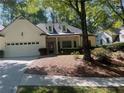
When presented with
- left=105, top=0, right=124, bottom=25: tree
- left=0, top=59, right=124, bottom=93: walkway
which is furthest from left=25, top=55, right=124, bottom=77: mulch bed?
left=105, top=0, right=124, bottom=25: tree

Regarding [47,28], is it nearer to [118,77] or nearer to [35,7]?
[35,7]

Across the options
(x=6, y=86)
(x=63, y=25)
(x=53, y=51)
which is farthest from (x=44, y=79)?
(x=63, y=25)

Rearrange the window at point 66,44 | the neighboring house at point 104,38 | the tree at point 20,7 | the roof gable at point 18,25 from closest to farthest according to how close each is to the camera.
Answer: the tree at point 20,7 < the roof gable at point 18,25 < the window at point 66,44 < the neighboring house at point 104,38

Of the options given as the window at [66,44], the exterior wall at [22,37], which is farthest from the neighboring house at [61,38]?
the exterior wall at [22,37]

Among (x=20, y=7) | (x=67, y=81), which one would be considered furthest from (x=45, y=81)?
(x=20, y=7)

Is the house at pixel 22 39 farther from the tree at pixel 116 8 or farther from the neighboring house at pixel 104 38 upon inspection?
the neighboring house at pixel 104 38

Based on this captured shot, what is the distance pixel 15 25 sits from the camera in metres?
33.4

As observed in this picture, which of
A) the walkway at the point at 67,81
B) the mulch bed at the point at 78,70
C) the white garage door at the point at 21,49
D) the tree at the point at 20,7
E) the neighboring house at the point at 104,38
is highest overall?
the tree at the point at 20,7

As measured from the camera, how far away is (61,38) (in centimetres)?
3756

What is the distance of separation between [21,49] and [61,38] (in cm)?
701

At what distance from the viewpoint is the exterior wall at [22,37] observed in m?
33.0

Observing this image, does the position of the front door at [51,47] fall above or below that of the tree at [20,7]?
below

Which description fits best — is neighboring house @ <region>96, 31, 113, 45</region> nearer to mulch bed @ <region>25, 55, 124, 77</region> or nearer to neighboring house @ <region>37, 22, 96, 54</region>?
neighboring house @ <region>37, 22, 96, 54</region>

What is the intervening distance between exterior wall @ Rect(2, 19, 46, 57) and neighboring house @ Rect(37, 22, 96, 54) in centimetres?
285
